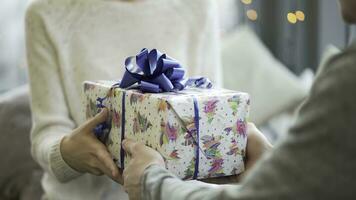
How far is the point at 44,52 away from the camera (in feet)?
4.83

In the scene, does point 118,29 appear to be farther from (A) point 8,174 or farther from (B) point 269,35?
(B) point 269,35

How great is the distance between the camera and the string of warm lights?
Answer: 296 centimetres

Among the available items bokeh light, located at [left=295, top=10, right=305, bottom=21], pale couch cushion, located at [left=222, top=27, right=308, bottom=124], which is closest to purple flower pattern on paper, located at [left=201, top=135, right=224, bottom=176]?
pale couch cushion, located at [left=222, top=27, right=308, bottom=124]

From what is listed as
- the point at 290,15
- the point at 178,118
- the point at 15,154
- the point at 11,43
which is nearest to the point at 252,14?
the point at 290,15

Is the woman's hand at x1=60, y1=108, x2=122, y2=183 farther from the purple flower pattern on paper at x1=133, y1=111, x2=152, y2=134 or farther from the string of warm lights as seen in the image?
the string of warm lights

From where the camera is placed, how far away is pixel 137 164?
1.03m

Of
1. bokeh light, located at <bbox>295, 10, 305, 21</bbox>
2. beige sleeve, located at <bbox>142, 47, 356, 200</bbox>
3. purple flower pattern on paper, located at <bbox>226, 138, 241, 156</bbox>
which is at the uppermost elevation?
beige sleeve, located at <bbox>142, 47, 356, 200</bbox>

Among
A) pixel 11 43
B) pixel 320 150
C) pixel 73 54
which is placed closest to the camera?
pixel 320 150

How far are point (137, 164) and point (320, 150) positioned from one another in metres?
0.40

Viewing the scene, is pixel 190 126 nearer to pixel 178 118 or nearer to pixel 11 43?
pixel 178 118

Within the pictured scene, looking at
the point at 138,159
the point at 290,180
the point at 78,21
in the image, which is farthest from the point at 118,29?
the point at 290,180

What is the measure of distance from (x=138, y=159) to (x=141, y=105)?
0.10 m

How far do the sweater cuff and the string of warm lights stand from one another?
72.0 inches

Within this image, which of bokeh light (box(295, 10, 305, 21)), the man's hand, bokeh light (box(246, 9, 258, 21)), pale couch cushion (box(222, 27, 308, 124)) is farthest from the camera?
bokeh light (box(246, 9, 258, 21))
